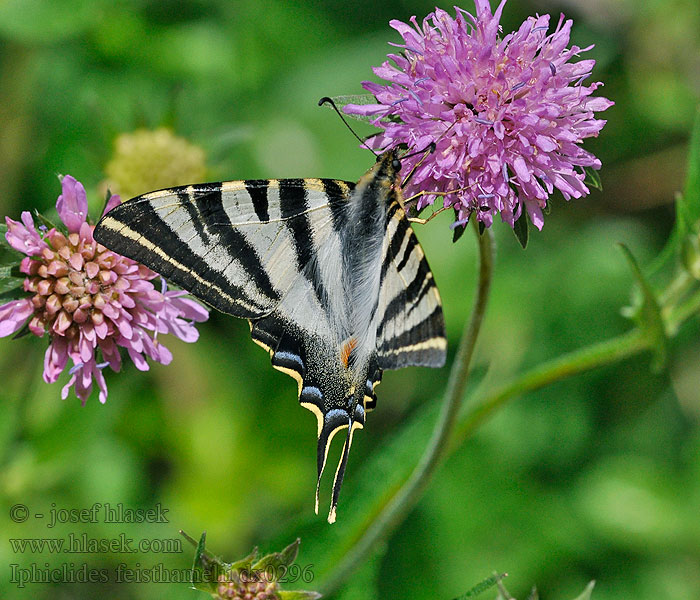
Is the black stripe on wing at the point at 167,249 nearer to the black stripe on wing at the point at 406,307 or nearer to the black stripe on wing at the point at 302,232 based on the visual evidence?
the black stripe on wing at the point at 302,232

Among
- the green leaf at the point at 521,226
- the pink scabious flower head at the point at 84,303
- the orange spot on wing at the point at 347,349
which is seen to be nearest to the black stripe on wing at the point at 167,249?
the pink scabious flower head at the point at 84,303

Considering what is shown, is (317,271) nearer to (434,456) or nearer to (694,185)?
(434,456)

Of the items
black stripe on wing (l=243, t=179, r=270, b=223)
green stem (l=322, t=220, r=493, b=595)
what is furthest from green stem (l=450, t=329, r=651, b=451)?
black stripe on wing (l=243, t=179, r=270, b=223)

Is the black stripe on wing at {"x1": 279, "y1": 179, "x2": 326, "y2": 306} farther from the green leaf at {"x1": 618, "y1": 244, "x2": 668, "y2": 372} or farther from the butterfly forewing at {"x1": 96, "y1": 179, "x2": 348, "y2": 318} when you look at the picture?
the green leaf at {"x1": 618, "y1": 244, "x2": 668, "y2": 372}

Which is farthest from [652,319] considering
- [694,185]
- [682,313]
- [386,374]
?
[386,374]

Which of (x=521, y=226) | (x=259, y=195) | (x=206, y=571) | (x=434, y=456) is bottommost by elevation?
(x=206, y=571)
